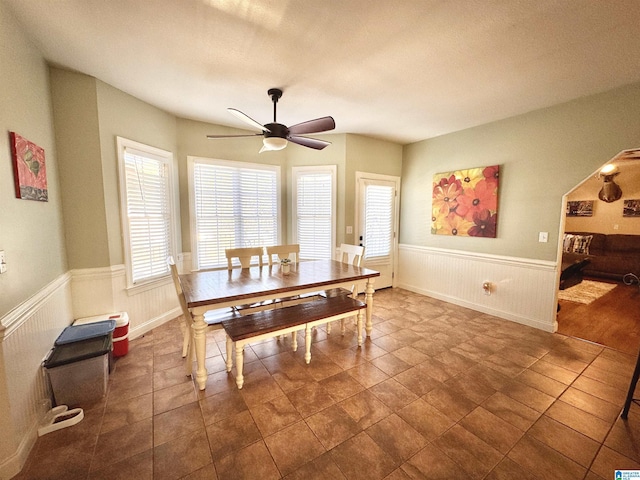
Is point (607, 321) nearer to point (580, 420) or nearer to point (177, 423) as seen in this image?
point (580, 420)

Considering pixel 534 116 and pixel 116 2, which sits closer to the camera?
Answer: pixel 116 2

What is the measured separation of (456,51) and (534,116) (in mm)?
1922

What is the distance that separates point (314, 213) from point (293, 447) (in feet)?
10.6

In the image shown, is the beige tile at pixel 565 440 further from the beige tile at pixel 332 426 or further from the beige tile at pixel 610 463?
the beige tile at pixel 332 426

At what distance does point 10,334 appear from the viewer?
1.41 m

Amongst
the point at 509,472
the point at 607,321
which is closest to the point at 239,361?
the point at 509,472

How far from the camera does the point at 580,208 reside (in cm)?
625

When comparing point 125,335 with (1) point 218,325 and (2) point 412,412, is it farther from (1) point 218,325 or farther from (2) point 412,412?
(2) point 412,412

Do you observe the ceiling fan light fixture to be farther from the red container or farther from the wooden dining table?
the red container

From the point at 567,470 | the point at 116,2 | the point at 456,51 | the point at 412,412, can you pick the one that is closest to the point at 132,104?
the point at 116,2

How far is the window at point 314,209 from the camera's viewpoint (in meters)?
4.21

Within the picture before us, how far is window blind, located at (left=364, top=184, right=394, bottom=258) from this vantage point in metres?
4.48

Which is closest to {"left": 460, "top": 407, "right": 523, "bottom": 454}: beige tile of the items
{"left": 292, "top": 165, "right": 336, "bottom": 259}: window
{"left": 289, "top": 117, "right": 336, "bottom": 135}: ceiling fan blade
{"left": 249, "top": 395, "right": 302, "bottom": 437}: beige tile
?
{"left": 249, "top": 395, "right": 302, "bottom": 437}: beige tile

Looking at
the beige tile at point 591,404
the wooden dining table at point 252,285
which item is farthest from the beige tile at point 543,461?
the wooden dining table at point 252,285
